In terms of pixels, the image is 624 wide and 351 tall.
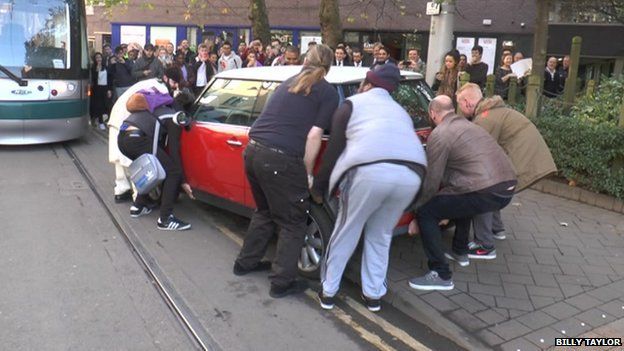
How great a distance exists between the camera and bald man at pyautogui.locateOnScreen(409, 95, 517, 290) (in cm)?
432

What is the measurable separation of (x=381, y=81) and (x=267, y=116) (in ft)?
2.91

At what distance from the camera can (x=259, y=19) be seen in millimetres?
15273

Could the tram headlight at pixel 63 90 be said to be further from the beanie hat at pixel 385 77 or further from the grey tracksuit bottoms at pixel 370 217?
the beanie hat at pixel 385 77

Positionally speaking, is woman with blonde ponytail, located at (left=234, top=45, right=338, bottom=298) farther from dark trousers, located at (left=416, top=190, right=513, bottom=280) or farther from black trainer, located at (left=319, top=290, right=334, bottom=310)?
dark trousers, located at (left=416, top=190, right=513, bottom=280)

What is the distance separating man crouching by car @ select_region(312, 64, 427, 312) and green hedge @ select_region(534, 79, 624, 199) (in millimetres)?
3821

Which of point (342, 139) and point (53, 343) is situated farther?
point (342, 139)

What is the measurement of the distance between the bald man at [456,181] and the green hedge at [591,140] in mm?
2807

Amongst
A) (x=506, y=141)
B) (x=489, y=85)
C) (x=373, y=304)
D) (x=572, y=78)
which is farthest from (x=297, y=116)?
(x=572, y=78)

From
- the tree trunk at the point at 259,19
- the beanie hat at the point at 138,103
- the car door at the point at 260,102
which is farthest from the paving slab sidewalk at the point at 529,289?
the tree trunk at the point at 259,19

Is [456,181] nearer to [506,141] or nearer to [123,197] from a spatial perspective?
[506,141]

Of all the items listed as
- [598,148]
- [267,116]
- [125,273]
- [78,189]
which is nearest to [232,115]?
[267,116]

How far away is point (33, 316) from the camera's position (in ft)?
12.8

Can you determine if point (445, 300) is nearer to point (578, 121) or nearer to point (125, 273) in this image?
point (125, 273)

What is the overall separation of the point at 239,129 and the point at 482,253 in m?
2.46
